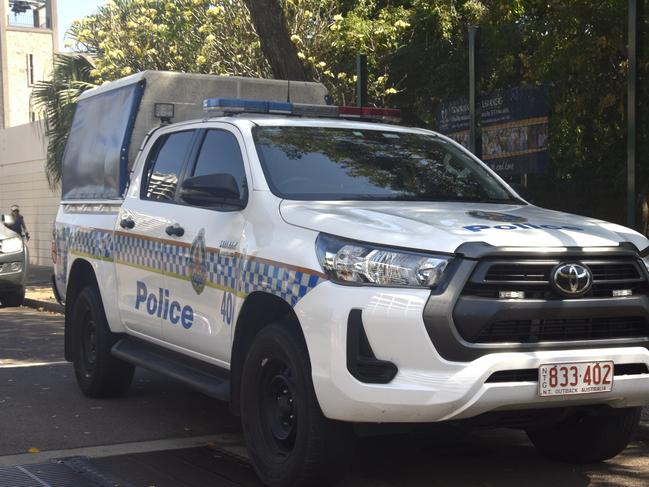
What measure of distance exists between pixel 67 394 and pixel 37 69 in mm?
53604

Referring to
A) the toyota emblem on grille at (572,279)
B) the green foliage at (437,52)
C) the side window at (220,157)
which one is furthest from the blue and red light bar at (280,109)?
the green foliage at (437,52)

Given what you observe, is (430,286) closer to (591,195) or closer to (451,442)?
(451,442)

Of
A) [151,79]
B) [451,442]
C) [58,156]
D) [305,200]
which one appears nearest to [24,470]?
[305,200]

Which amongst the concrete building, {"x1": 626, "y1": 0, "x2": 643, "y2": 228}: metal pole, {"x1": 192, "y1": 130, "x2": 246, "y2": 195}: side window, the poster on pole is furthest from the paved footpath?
the concrete building

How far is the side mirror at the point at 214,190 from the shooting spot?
578 centimetres

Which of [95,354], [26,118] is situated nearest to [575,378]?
[95,354]

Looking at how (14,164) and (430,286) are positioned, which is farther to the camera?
(14,164)

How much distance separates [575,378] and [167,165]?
10.9 ft

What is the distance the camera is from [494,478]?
A: 5.71 m

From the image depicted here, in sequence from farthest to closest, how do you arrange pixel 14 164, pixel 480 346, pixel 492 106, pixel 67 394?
pixel 14 164 < pixel 492 106 < pixel 67 394 < pixel 480 346

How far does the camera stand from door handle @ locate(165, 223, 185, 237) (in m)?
6.40

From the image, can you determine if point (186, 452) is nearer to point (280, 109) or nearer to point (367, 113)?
point (280, 109)

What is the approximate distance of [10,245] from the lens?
16.5 meters

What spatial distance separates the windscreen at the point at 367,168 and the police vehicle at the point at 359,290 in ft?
0.04
